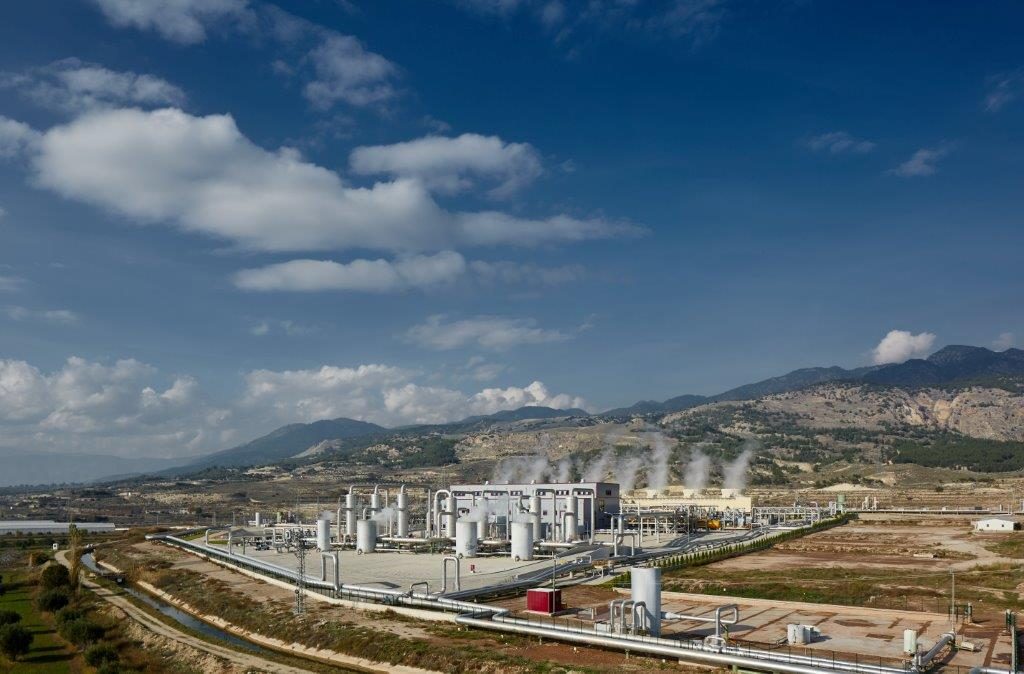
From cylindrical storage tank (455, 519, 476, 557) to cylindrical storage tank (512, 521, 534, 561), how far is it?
5.29 meters

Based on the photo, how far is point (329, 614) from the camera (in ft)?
192

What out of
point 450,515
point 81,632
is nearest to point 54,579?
point 81,632

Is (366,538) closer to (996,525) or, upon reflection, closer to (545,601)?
(545,601)

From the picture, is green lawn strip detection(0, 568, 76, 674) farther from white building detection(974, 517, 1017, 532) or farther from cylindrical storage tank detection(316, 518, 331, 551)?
white building detection(974, 517, 1017, 532)

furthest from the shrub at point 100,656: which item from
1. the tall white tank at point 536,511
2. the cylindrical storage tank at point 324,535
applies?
the tall white tank at point 536,511

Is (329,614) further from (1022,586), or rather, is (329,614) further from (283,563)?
(1022,586)

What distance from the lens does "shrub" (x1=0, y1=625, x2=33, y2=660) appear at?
5322cm

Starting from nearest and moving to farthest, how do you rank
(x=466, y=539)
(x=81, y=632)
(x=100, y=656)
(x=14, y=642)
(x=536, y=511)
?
1. (x=100, y=656)
2. (x=14, y=642)
3. (x=81, y=632)
4. (x=466, y=539)
5. (x=536, y=511)

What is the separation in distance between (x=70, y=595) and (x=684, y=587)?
57.6 metres

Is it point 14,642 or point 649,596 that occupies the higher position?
point 649,596

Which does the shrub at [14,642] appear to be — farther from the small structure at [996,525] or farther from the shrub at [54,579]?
the small structure at [996,525]

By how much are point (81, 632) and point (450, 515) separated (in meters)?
50.2

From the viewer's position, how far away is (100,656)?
52.2m

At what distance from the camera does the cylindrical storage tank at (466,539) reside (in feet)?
277
